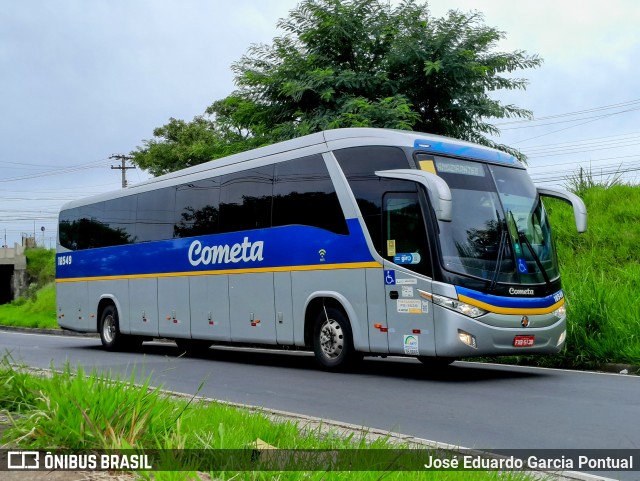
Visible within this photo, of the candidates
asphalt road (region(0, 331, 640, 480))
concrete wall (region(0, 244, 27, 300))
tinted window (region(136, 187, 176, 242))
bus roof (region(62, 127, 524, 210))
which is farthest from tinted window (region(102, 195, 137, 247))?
concrete wall (region(0, 244, 27, 300))

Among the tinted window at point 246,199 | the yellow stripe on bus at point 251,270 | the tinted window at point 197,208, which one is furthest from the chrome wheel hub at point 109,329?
the tinted window at point 246,199

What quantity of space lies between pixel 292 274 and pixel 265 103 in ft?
35.9

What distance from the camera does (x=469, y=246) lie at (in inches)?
466

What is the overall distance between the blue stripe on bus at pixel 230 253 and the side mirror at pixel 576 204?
332cm

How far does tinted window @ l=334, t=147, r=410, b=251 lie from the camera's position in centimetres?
1238

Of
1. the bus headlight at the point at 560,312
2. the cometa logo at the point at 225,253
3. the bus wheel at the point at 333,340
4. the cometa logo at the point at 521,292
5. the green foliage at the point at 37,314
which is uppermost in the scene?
the cometa logo at the point at 225,253

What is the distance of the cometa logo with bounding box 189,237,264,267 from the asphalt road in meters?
1.95

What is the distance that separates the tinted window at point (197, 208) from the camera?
→ 54.3ft

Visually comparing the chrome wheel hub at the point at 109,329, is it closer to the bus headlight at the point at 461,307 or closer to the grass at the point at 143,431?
the bus headlight at the point at 461,307

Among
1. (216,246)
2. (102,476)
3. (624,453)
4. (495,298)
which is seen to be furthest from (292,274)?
(102,476)

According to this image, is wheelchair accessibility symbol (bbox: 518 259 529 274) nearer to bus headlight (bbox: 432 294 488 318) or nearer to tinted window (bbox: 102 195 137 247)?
bus headlight (bbox: 432 294 488 318)

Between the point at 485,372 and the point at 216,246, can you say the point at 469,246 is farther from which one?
the point at 216,246

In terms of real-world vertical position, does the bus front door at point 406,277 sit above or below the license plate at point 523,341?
above

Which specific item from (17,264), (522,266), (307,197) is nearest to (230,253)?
(307,197)
